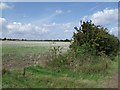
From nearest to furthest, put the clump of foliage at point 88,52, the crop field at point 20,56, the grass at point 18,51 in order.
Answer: the clump of foliage at point 88,52
the crop field at point 20,56
the grass at point 18,51

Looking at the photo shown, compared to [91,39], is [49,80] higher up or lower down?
lower down

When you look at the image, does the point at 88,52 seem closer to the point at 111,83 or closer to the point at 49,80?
the point at 111,83

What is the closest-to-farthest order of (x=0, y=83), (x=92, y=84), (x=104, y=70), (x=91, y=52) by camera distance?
1. (x=0, y=83)
2. (x=92, y=84)
3. (x=104, y=70)
4. (x=91, y=52)

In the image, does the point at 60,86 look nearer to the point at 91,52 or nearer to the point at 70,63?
the point at 70,63

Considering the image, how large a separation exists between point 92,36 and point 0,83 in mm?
12631

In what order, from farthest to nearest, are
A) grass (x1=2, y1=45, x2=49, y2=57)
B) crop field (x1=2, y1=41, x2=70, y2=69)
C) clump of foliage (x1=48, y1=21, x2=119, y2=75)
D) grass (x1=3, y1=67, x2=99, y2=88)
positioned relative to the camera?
1. grass (x1=2, y1=45, x2=49, y2=57)
2. crop field (x1=2, y1=41, x2=70, y2=69)
3. clump of foliage (x1=48, y1=21, x2=119, y2=75)
4. grass (x1=3, y1=67, x2=99, y2=88)

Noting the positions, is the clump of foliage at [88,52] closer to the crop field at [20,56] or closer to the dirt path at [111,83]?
the dirt path at [111,83]

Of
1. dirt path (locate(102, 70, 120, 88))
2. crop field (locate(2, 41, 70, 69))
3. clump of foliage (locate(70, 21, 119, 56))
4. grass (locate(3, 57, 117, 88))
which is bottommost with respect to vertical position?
dirt path (locate(102, 70, 120, 88))

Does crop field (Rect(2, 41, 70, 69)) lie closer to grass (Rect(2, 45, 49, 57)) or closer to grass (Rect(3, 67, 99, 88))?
grass (Rect(2, 45, 49, 57))

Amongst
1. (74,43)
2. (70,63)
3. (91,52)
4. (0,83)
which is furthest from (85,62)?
(0,83)

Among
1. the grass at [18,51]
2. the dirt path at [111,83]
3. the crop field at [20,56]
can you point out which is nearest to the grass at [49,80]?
the dirt path at [111,83]

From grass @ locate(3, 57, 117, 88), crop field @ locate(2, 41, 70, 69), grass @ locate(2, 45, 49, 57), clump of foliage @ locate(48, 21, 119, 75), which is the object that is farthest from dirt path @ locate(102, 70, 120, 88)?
grass @ locate(2, 45, 49, 57)

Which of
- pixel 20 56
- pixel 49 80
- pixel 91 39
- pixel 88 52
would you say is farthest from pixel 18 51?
pixel 49 80

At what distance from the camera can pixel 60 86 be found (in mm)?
12805
